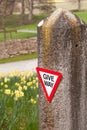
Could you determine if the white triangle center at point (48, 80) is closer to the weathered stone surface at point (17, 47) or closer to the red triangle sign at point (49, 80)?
the red triangle sign at point (49, 80)

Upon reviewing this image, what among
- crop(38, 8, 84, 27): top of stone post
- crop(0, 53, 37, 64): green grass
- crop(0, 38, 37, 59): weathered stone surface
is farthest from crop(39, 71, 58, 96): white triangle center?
crop(0, 38, 37, 59): weathered stone surface

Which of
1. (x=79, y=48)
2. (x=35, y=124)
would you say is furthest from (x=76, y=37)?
(x=35, y=124)

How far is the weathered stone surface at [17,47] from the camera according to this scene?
19.9 m

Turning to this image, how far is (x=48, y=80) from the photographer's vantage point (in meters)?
3.29

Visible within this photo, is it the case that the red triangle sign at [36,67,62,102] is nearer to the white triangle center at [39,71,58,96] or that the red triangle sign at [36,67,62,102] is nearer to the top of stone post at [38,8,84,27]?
the white triangle center at [39,71,58,96]

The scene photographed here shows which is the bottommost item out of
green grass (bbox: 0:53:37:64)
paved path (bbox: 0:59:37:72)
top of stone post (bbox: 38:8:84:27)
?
green grass (bbox: 0:53:37:64)

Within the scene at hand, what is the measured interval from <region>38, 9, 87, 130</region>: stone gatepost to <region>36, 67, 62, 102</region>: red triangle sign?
0.11 ft

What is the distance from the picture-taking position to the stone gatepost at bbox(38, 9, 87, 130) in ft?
10.3

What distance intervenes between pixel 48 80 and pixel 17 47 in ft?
57.9

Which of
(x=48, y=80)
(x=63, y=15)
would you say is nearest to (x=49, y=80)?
(x=48, y=80)

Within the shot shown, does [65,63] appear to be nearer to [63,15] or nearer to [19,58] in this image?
[63,15]

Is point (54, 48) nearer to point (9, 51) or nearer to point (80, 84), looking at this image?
point (80, 84)

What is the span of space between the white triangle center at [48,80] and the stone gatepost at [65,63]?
6 cm

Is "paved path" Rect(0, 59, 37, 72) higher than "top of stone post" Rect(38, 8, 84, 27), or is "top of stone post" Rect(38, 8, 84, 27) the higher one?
"top of stone post" Rect(38, 8, 84, 27)
